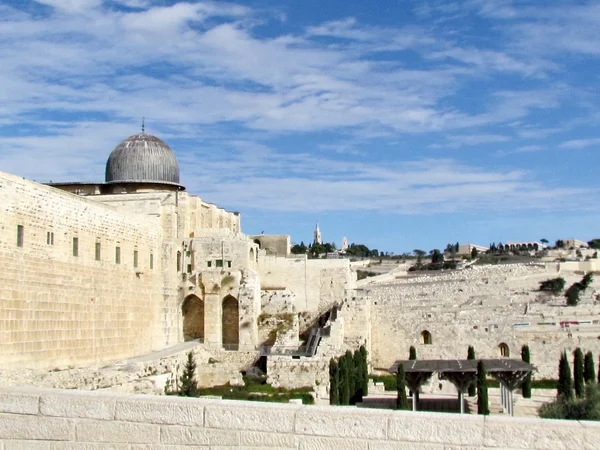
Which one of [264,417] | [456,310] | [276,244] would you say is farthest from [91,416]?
[276,244]

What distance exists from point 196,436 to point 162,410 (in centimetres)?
27

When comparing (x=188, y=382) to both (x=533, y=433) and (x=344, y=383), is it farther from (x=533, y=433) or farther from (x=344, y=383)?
(x=533, y=433)

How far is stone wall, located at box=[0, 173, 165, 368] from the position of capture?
15727 mm

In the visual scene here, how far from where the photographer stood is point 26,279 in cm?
1612

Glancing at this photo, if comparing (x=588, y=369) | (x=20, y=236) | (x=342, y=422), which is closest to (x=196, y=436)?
(x=342, y=422)

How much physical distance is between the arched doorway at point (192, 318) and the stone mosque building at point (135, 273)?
5 centimetres

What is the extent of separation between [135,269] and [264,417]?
60.0 ft

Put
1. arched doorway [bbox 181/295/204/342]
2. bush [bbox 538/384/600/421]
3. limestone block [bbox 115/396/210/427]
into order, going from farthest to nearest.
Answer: arched doorway [bbox 181/295/204/342]
bush [bbox 538/384/600/421]
limestone block [bbox 115/396/210/427]

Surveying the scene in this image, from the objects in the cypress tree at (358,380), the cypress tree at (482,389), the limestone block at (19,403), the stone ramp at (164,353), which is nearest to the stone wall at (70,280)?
the stone ramp at (164,353)

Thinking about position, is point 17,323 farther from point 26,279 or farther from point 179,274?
point 179,274

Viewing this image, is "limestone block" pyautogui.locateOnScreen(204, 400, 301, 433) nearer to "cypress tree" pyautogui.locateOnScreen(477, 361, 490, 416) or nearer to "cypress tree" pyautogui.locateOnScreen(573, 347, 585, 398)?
"cypress tree" pyautogui.locateOnScreen(477, 361, 490, 416)

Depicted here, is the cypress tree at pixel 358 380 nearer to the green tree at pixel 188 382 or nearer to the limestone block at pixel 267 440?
the green tree at pixel 188 382

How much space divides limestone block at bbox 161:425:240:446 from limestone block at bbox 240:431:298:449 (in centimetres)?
5

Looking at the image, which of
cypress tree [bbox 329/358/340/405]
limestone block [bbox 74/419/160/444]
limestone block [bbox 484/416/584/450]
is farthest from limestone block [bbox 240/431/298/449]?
cypress tree [bbox 329/358/340/405]
